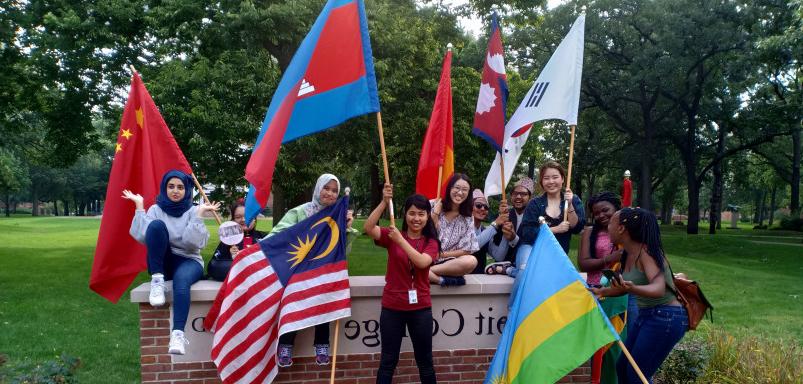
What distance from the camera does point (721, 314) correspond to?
1133cm

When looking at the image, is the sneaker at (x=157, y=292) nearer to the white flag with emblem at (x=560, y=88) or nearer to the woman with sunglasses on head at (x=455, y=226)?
the woman with sunglasses on head at (x=455, y=226)

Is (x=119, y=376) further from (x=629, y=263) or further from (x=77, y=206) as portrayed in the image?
(x=77, y=206)

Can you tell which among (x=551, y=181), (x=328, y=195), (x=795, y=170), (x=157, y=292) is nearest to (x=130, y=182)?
(x=157, y=292)

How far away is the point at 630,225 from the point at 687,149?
33904 mm

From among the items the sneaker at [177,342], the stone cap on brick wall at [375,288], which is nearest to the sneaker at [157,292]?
the stone cap on brick wall at [375,288]

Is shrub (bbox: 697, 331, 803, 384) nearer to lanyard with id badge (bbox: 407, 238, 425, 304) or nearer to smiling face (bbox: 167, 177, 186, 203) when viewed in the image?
lanyard with id badge (bbox: 407, 238, 425, 304)

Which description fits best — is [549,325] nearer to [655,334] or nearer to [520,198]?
[655,334]

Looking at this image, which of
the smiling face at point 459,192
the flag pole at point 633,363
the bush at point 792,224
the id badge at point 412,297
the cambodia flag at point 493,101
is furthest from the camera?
the bush at point 792,224

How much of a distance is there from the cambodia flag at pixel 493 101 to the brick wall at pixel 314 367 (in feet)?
7.85

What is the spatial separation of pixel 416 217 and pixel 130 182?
3.18m

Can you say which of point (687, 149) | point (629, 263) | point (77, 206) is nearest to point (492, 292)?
point (629, 263)

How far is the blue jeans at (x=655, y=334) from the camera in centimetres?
461

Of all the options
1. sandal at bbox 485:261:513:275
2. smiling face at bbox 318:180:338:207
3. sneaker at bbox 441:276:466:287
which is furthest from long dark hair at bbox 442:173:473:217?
smiling face at bbox 318:180:338:207

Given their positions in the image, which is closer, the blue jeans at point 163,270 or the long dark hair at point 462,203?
the blue jeans at point 163,270
